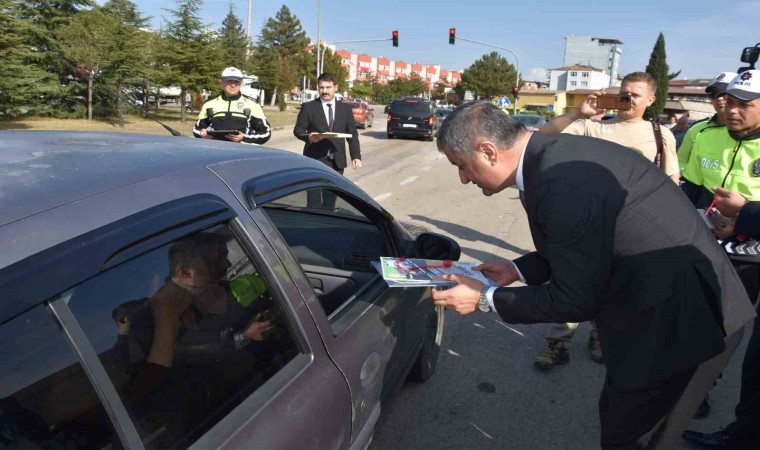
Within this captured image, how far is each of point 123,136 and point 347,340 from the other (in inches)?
43.4

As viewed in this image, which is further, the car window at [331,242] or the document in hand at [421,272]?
the car window at [331,242]

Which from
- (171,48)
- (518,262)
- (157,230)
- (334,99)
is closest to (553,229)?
(518,262)

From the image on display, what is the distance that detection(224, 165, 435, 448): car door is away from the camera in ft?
5.81

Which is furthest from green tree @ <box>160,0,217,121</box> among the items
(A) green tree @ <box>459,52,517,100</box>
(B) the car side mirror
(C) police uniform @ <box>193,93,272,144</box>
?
(A) green tree @ <box>459,52,517,100</box>

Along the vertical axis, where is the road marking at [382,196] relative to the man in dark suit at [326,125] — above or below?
below

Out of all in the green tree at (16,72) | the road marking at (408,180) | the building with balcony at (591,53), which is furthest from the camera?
the building with balcony at (591,53)

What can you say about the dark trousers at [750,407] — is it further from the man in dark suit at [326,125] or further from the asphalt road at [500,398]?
the man in dark suit at [326,125]

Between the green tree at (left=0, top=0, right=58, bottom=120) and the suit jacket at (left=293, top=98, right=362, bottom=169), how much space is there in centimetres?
1123

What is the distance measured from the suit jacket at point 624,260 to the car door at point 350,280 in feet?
1.98

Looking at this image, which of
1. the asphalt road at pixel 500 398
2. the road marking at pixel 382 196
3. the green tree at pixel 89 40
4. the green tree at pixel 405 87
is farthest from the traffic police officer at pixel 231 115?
the green tree at pixel 405 87

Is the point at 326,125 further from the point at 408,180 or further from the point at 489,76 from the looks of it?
the point at 489,76

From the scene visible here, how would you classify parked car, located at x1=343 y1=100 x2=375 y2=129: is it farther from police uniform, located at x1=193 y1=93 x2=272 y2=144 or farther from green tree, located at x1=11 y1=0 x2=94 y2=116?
police uniform, located at x1=193 y1=93 x2=272 y2=144

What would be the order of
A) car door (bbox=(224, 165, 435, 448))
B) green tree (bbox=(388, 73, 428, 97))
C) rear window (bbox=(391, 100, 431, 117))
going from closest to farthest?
car door (bbox=(224, 165, 435, 448)) < rear window (bbox=(391, 100, 431, 117)) < green tree (bbox=(388, 73, 428, 97))

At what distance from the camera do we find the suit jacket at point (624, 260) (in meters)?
1.64
